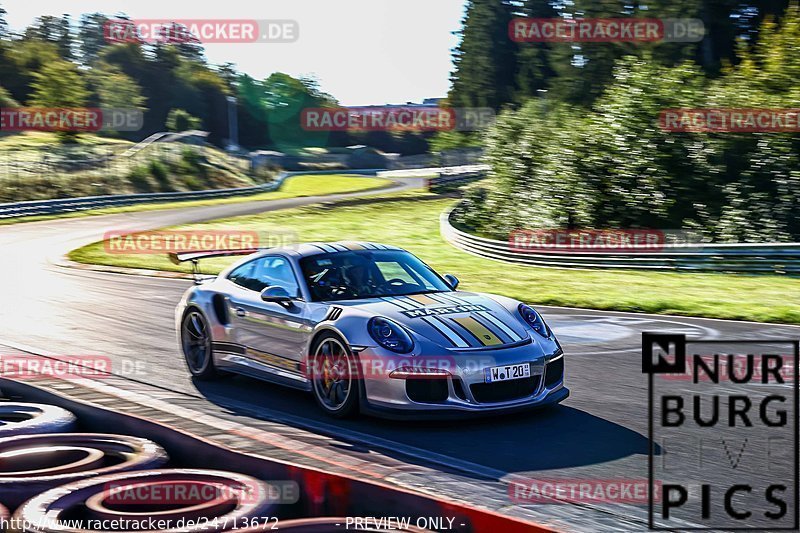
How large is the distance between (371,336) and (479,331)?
0.81 m

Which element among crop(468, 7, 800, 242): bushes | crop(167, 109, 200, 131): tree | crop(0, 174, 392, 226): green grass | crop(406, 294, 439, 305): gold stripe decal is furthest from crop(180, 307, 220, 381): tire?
crop(167, 109, 200, 131): tree

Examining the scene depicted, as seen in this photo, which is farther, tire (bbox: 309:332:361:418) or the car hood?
tire (bbox: 309:332:361:418)

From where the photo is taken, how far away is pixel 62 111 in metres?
63.8

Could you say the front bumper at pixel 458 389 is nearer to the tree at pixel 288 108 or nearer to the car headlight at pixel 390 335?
the car headlight at pixel 390 335

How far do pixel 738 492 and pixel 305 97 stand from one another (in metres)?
126

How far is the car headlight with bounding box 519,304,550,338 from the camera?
7.91 metres

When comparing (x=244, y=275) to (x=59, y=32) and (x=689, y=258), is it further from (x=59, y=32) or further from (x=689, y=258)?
(x=59, y=32)

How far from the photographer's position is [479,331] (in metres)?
7.50

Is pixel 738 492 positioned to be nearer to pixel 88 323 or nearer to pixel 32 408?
pixel 32 408

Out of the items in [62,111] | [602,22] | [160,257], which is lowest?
[160,257]

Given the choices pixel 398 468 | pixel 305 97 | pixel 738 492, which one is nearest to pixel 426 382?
pixel 398 468

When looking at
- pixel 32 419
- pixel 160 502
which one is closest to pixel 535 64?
pixel 32 419

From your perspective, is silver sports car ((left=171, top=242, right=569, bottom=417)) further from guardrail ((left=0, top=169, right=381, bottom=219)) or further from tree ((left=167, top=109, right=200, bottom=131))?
tree ((left=167, top=109, right=200, bottom=131))

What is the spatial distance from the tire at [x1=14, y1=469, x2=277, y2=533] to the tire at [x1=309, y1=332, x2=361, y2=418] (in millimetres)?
2629
